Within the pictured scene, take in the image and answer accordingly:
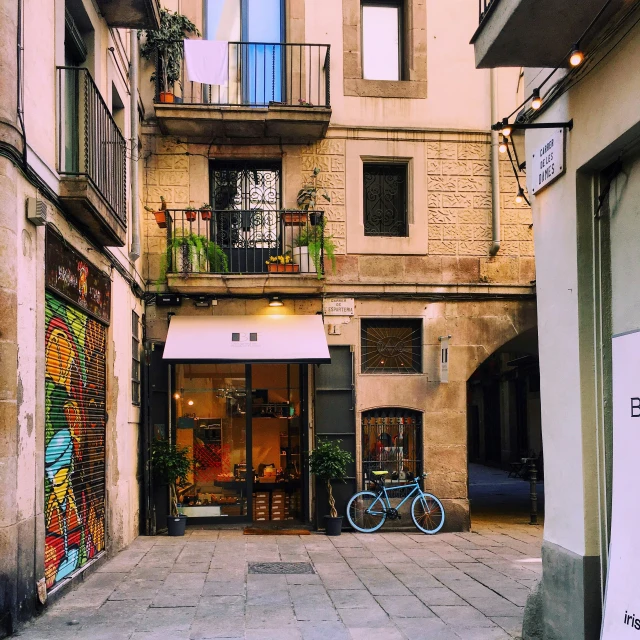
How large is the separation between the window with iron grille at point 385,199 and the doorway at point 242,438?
2991mm

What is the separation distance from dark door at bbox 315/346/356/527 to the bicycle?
0.81 ft

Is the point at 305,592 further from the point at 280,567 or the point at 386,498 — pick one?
the point at 386,498

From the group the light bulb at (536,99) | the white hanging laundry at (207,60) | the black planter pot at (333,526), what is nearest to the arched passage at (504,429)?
the black planter pot at (333,526)

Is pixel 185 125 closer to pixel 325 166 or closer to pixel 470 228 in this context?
pixel 325 166

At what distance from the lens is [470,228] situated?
14930 millimetres

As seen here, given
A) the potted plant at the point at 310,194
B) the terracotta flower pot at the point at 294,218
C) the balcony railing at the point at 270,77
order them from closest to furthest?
the terracotta flower pot at the point at 294,218, the potted plant at the point at 310,194, the balcony railing at the point at 270,77

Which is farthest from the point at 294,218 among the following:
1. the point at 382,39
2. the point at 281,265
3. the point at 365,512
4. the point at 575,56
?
the point at 575,56

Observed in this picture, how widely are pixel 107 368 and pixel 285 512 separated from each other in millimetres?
5155

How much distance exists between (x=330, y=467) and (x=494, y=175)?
606 centimetres

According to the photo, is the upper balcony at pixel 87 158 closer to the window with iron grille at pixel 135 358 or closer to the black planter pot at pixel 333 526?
the window with iron grille at pixel 135 358

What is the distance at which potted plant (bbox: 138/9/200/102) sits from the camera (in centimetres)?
1394

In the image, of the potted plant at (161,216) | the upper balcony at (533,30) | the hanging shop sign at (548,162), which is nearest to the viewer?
the upper balcony at (533,30)

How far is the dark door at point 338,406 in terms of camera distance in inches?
559

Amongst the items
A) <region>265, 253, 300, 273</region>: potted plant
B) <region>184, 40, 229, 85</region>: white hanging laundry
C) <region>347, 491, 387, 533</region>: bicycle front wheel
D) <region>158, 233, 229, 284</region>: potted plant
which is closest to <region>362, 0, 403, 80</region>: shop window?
<region>184, 40, 229, 85</region>: white hanging laundry
